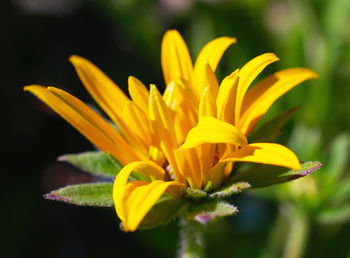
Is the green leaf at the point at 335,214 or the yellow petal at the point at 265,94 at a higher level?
the yellow petal at the point at 265,94

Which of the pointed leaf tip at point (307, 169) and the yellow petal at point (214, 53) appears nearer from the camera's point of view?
the pointed leaf tip at point (307, 169)

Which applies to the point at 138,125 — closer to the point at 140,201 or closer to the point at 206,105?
the point at 206,105

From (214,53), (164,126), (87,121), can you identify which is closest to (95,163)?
(87,121)

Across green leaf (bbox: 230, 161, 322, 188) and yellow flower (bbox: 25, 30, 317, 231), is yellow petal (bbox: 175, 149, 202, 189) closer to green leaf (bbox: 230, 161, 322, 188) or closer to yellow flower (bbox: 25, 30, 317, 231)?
yellow flower (bbox: 25, 30, 317, 231)

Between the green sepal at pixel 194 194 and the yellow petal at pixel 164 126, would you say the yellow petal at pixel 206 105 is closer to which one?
the yellow petal at pixel 164 126

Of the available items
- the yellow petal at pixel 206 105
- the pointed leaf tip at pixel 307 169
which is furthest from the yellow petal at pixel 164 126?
the pointed leaf tip at pixel 307 169
